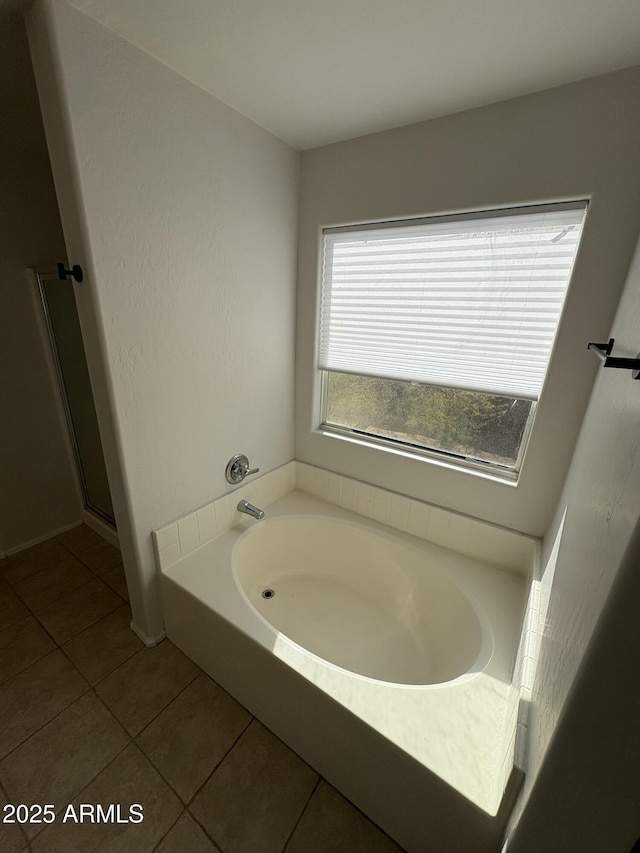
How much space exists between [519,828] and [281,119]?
2.23m

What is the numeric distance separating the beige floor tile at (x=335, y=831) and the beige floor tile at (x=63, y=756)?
70 cm

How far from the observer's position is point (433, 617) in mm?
1581

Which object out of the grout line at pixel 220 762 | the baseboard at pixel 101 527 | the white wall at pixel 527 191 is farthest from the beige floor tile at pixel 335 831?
the baseboard at pixel 101 527

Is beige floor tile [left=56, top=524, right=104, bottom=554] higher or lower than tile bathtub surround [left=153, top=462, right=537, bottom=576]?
lower

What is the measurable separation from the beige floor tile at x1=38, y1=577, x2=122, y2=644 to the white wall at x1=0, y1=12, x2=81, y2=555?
0.67m

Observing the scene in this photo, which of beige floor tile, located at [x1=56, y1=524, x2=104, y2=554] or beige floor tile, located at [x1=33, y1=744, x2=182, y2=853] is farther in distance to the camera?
beige floor tile, located at [x1=56, y1=524, x2=104, y2=554]

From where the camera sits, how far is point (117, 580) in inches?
76.6

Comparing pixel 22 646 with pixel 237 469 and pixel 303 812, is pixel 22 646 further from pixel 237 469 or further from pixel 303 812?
pixel 303 812

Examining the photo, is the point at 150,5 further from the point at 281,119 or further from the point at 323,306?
the point at 323,306

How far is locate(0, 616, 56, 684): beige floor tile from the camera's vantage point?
4.78ft

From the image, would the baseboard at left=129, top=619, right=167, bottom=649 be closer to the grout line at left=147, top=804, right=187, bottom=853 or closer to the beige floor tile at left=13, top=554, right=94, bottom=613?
the beige floor tile at left=13, top=554, right=94, bottom=613

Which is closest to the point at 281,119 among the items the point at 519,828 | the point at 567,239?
the point at 567,239

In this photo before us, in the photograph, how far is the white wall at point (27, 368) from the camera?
1.71 metres

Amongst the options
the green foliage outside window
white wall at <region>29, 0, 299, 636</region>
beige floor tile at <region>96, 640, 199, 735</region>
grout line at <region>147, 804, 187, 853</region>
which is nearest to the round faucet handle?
white wall at <region>29, 0, 299, 636</region>
